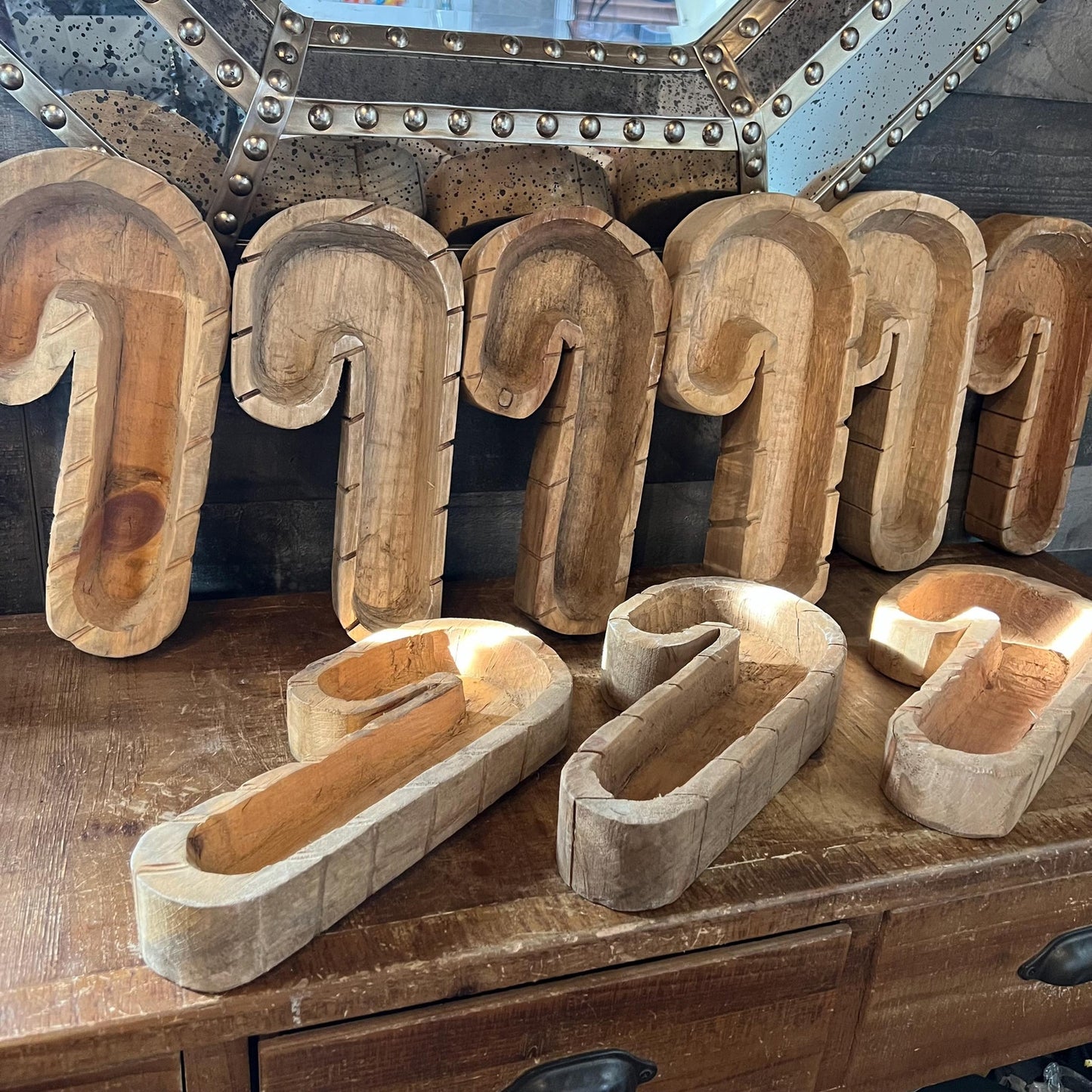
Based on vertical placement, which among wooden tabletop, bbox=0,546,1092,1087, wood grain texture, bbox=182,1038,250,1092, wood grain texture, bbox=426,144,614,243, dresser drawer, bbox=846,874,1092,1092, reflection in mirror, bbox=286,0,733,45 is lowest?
dresser drawer, bbox=846,874,1092,1092

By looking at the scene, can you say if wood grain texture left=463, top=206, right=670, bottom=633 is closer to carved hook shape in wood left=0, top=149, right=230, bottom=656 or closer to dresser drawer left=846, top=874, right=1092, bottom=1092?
carved hook shape in wood left=0, top=149, right=230, bottom=656

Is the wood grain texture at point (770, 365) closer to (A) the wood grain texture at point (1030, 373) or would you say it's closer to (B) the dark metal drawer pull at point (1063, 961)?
(A) the wood grain texture at point (1030, 373)

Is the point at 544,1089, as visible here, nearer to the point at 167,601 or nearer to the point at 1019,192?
the point at 167,601

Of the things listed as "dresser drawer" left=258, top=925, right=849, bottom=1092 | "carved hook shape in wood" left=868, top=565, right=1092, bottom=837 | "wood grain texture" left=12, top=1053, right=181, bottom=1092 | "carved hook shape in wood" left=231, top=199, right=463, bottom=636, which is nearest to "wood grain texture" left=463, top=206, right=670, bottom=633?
"carved hook shape in wood" left=231, top=199, right=463, bottom=636

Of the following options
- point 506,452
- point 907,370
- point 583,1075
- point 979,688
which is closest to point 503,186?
point 506,452

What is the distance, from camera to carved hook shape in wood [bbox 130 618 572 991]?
56 centimetres

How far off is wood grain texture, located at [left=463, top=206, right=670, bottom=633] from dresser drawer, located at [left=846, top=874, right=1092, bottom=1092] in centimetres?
39

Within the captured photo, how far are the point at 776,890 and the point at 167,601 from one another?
1.76 ft

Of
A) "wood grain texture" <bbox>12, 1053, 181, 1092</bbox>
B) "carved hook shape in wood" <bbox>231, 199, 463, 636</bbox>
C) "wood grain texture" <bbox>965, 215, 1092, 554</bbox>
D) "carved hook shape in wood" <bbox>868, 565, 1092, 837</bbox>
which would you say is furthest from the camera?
"wood grain texture" <bbox>965, 215, 1092, 554</bbox>

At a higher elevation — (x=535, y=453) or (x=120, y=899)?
(x=535, y=453)

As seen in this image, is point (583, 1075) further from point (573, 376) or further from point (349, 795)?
point (573, 376)

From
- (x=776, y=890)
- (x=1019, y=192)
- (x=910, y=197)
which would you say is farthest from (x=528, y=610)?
(x=1019, y=192)

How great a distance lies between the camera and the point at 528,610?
979 millimetres

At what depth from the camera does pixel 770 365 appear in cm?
100
